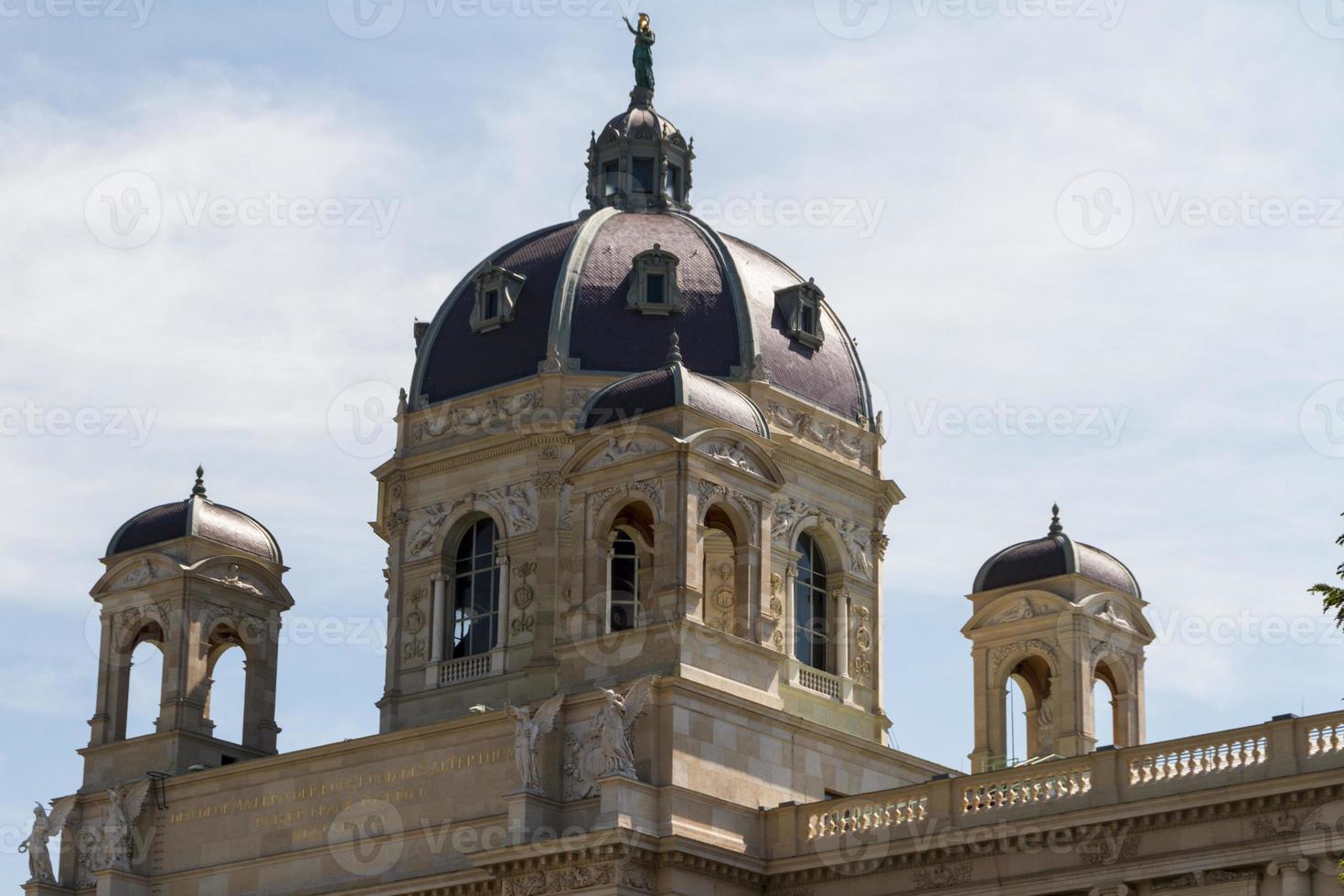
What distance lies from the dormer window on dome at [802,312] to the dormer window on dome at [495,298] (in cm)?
622

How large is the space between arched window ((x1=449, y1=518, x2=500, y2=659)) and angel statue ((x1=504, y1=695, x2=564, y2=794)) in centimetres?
1042

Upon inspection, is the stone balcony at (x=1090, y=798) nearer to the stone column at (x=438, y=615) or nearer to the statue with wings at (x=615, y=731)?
the statue with wings at (x=615, y=731)

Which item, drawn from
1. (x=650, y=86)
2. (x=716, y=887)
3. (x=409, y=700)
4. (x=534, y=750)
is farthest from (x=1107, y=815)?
(x=650, y=86)

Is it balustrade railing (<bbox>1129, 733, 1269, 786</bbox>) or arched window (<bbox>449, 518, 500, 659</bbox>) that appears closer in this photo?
balustrade railing (<bbox>1129, 733, 1269, 786</bbox>)

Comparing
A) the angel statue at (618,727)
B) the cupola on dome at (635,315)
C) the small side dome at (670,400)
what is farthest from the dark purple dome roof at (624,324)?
the angel statue at (618,727)

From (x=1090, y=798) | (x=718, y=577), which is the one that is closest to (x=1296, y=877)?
(x=1090, y=798)

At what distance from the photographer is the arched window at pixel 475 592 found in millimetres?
56750

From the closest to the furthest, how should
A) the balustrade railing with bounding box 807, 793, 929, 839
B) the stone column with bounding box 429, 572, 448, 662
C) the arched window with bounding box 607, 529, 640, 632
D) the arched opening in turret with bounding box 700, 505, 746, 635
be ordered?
the balustrade railing with bounding box 807, 793, 929, 839, the arched opening in turret with bounding box 700, 505, 746, 635, the arched window with bounding box 607, 529, 640, 632, the stone column with bounding box 429, 572, 448, 662

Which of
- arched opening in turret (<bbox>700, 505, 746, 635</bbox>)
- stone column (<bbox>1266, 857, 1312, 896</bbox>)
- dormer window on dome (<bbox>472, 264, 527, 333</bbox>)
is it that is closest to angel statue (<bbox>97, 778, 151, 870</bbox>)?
arched opening in turret (<bbox>700, 505, 746, 635</bbox>)

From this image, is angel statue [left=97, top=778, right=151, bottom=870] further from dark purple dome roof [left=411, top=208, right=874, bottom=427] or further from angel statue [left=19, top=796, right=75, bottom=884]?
dark purple dome roof [left=411, top=208, right=874, bottom=427]

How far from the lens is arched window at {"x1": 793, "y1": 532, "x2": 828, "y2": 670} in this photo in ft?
186

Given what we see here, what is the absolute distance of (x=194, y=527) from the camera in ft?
182

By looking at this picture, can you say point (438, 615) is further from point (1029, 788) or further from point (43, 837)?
point (1029, 788)

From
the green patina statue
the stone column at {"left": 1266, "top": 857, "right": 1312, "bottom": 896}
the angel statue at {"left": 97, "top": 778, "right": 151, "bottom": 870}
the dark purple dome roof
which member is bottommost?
the stone column at {"left": 1266, "top": 857, "right": 1312, "bottom": 896}
